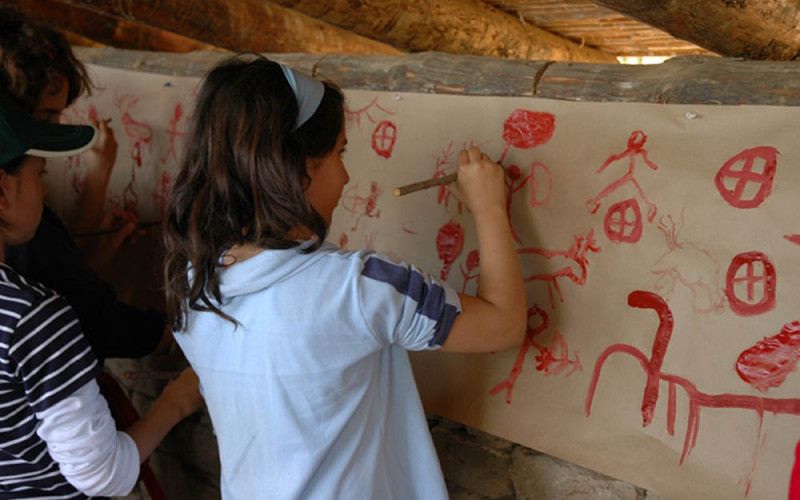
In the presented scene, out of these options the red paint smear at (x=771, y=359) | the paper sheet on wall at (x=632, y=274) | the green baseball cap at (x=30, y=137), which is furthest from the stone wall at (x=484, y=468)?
the green baseball cap at (x=30, y=137)

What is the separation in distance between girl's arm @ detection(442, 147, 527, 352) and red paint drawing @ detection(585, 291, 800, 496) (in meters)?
0.19

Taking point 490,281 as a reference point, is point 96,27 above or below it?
above

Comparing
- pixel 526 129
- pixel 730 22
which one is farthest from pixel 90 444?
pixel 730 22

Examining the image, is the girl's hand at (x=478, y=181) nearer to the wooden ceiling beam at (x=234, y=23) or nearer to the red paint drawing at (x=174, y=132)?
the red paint drawing at (x=174, y=132)

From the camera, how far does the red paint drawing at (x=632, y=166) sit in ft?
3.79

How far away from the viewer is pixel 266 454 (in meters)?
1.12

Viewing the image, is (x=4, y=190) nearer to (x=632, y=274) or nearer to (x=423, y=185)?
(x=423, y=185)

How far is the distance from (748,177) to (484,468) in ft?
2.58

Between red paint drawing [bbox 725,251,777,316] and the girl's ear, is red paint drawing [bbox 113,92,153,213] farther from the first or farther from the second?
red paint drawing [bbox 725,251,777,316]

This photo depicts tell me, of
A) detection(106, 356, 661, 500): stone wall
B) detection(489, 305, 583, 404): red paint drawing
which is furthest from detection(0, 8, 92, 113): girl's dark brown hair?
detection(489, 305, 583, 404): red paint drawing

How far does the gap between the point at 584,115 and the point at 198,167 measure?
66 cm

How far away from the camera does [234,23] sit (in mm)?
2602

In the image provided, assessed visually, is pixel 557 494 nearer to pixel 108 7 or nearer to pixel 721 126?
pixel 721 126

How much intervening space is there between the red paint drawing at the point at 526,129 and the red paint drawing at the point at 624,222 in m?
0.18
